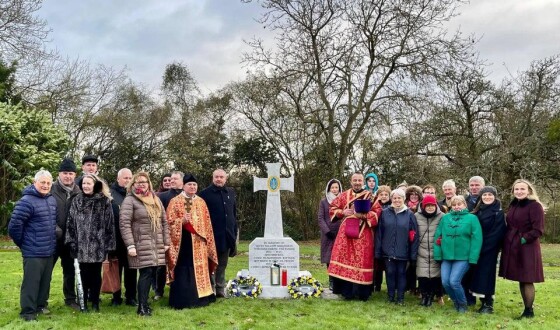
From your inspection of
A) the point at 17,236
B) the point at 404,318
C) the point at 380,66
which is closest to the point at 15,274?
the point at 17,236

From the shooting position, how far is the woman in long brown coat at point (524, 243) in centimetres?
600

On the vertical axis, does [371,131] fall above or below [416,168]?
above

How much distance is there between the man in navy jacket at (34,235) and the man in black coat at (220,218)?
221 cm

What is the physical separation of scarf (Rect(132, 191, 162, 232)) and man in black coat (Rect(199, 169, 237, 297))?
1193 millimetres

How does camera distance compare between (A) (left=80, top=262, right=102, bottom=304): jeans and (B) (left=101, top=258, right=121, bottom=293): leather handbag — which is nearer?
(A) (left=80, top=262, right=102, bottom=304): jeans

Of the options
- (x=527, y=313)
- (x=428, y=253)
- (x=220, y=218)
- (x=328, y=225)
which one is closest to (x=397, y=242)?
(x=428, y=253)

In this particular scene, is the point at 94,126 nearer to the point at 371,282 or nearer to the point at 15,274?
the point at 15,274

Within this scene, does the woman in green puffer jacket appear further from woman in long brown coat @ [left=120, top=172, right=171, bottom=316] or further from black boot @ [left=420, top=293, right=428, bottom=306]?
woman in long brown coat @ [left=120, top=172, right=171, bottom=316]

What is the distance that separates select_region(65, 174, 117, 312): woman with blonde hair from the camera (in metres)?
5.84

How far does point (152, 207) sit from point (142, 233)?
33 cm

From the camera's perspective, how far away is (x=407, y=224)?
6945mm

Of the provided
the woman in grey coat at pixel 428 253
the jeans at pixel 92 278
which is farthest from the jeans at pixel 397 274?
the jeans at pixel 92 278

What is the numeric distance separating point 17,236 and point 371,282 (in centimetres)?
455

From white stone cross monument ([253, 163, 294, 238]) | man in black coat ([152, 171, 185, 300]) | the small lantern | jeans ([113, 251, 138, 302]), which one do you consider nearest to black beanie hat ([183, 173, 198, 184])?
man in black coat ([152, 171, 185, 300])
